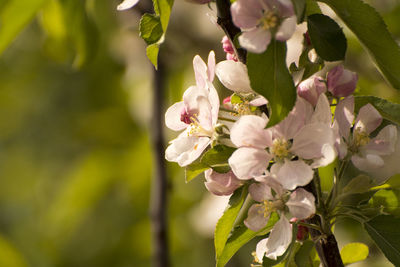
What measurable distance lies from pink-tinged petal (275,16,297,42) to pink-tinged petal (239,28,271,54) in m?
0.01

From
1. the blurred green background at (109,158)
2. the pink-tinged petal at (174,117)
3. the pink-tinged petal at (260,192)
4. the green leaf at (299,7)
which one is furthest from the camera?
the blurred green background at (109,158)

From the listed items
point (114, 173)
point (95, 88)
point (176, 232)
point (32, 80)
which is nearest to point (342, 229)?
point (176, 232)

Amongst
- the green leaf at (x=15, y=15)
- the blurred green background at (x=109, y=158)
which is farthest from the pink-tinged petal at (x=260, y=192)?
the green leaf at (x=15, y=15)

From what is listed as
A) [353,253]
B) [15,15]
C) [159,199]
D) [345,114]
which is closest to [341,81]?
[345,114]

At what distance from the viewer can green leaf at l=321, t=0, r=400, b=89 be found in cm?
71

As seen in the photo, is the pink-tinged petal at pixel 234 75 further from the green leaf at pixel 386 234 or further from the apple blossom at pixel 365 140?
the green leaf at pixel 386 234

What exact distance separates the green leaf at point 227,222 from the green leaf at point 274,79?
144mm

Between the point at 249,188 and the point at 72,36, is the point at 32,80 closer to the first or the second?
the point at 72,36

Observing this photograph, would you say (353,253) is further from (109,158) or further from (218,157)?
(109,158)

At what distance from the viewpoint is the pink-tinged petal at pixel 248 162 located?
26.4 inches

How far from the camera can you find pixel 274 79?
65 centimetres

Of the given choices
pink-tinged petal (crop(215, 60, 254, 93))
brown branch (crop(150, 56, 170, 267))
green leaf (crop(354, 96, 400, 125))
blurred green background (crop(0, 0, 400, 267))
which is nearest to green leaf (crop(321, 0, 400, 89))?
green leaf (crop(354, 96, 400, 125))

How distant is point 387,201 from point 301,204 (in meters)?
0.17

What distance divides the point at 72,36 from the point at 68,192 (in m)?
1.39
